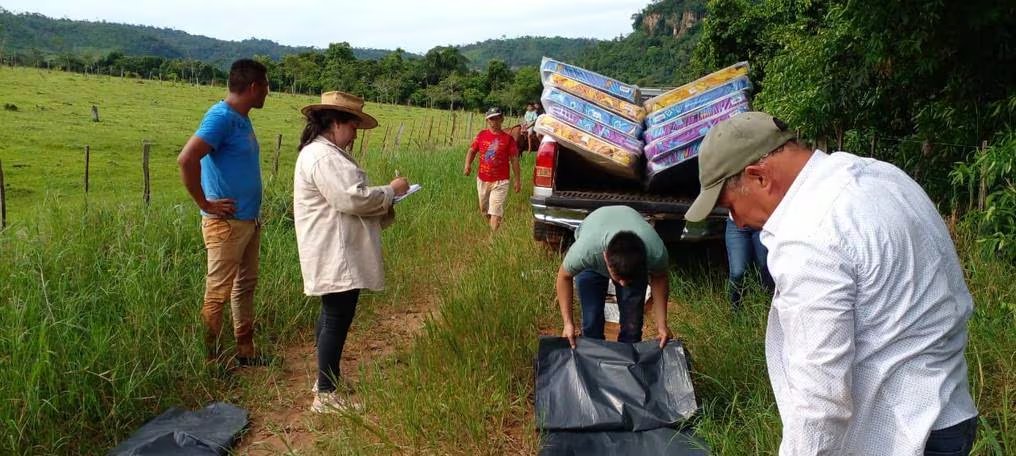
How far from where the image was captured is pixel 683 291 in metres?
4.53

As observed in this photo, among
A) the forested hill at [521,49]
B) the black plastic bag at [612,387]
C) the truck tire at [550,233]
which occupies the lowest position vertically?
the black plastic bag at [612,387]

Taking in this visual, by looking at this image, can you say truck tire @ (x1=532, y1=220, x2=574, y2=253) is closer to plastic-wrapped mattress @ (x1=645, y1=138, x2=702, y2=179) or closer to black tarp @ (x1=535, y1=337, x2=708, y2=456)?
plastic-wrapped mattress @ (x1=645, y1=138, x2=702, y2=179)

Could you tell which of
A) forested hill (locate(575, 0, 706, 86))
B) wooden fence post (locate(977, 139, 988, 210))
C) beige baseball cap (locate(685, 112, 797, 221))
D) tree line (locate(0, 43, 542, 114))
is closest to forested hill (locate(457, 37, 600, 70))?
forested hill (locate(575, 0, 706, 86))

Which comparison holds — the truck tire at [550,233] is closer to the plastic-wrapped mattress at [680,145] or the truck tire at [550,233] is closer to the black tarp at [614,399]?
the plastic-wrapped mattress at [680,145]

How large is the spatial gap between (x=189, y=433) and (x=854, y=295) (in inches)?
104

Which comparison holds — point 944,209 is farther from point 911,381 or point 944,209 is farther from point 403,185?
point 911,381

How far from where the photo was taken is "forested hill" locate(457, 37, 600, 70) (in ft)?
504

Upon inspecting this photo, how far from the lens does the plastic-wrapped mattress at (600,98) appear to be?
16.8 ft

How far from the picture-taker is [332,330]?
3.32 m

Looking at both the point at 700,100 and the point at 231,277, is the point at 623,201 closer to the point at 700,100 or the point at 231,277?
the point at 700,100

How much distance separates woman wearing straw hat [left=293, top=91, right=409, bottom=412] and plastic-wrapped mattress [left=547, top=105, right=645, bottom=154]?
6.56 ft

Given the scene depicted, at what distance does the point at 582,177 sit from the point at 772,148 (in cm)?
465

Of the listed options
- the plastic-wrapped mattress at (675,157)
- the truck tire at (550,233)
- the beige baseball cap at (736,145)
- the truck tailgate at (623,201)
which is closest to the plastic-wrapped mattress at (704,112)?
the plastic-wrapped mattress at (675,157)

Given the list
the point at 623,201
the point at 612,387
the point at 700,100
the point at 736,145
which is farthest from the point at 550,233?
the point at 736,145
